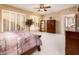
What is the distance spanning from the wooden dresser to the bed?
1.94ft

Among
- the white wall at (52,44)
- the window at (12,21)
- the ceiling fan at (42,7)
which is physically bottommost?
the white wall at (52,44)

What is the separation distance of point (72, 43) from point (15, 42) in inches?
37.7

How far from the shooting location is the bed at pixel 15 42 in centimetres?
199

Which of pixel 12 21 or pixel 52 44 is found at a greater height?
pixel 12 21

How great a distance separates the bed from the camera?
6.52 feet

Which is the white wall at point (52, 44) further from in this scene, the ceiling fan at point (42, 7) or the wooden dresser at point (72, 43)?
the ceiling fan at point (42, 7)

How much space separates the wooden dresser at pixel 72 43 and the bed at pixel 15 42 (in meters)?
0.59

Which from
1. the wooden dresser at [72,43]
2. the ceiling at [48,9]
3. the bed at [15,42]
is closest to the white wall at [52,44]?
the wooden dresser at [72,43]

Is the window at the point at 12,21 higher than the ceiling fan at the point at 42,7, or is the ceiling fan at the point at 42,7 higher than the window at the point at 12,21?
the ceiling fan at the point at 42,7

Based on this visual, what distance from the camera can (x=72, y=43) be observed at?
215 cm

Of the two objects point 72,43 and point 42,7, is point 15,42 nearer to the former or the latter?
point 42,7

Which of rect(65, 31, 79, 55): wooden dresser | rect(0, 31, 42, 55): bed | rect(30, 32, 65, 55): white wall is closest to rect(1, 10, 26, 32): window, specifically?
rect(0, 31, 42, 55): bed

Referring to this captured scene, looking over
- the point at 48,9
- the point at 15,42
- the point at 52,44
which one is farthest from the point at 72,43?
the point at 15,42
